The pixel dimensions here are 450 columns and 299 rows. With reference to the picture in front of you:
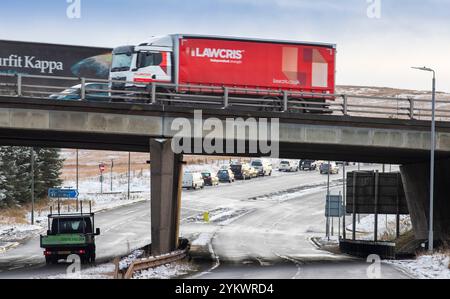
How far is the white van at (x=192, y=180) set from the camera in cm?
9252

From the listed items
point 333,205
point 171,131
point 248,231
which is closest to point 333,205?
point 333,205

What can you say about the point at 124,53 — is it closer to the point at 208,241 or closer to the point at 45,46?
the point at 45,46

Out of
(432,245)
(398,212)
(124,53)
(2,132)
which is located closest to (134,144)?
(124,53)

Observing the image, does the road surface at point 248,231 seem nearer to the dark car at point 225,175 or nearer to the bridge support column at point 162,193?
the dark car at point 225,175

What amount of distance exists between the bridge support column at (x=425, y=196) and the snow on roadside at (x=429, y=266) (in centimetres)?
677

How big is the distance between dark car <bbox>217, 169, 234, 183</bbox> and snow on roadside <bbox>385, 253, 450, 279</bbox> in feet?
225

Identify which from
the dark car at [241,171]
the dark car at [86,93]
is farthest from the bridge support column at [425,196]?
the dark car at [241,171]

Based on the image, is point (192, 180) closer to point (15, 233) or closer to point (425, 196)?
point (15, 233)

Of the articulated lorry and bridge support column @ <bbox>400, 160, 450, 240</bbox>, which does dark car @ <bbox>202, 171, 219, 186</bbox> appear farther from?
the articulated lorry

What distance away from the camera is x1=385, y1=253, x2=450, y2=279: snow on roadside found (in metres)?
28.2

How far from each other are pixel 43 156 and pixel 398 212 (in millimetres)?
41482

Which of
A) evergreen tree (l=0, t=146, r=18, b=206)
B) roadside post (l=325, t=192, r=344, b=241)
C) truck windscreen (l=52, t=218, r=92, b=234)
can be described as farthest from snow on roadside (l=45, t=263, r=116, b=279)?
evergreen tree (l=0, t=146, r=18, b=206)

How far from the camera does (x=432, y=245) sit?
3844cm

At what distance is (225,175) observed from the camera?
340 feet
